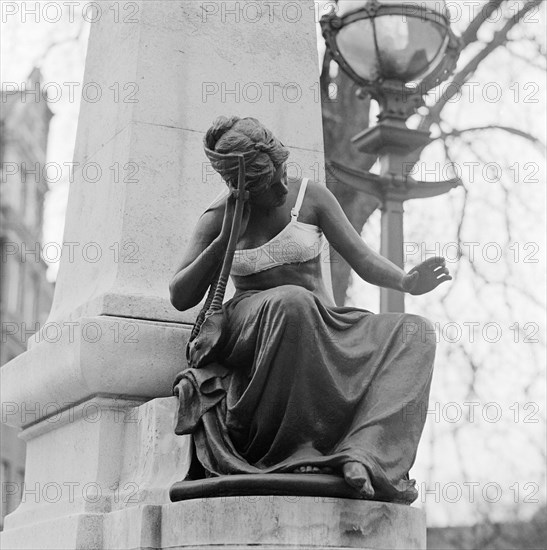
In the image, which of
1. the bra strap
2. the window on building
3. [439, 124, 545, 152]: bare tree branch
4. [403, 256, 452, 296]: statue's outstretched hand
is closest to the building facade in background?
the window on building

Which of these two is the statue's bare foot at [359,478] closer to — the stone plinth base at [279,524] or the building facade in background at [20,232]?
the stone plinth base at [279,524]

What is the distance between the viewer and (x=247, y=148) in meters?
4.90

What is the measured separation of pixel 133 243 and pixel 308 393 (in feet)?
4.73

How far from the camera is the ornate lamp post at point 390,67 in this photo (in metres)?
7.50

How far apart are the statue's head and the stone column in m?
0.92

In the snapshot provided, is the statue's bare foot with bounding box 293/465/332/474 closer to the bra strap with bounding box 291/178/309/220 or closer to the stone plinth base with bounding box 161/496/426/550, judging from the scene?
the stone plinth base with bounding box 161/496/426/550

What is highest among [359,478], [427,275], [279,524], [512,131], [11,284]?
[11,284]

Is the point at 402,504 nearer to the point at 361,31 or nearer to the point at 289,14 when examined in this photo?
the point at 289,14

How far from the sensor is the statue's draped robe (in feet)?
15.5

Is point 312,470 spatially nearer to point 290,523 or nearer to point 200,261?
point 290,523

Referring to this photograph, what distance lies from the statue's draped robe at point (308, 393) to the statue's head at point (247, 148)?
0.44 m

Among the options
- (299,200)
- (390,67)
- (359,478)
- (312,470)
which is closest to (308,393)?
(312,470)

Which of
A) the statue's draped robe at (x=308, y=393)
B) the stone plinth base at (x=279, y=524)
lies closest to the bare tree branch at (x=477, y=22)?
the statue's draped robe at (x=308, y=393)

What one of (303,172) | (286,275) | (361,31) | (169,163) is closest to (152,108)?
(169,163)
